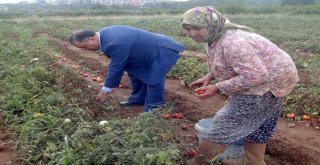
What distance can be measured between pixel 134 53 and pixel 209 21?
79.2 inches

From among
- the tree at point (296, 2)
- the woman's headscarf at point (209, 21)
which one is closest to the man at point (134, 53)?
the woman's headscarf at point (209, 21)

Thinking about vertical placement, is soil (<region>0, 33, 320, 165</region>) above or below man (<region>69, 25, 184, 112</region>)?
below

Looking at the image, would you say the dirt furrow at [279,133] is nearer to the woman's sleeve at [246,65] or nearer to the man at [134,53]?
the man at [134,53]

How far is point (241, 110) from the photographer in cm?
270

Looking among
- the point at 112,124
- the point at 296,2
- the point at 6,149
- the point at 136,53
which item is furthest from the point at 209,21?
the point at 296,2

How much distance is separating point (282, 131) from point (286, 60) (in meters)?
1.87

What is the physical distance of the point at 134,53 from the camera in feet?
14.6

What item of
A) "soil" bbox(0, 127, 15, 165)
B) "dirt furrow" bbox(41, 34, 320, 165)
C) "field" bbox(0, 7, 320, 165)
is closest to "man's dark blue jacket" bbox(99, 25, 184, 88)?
"field" bbox(0, 7, 320, 165)

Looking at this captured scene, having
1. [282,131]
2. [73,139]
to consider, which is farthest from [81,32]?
[282,131]

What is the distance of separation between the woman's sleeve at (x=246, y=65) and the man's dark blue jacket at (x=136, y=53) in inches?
75.4

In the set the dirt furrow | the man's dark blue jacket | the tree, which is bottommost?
the tree

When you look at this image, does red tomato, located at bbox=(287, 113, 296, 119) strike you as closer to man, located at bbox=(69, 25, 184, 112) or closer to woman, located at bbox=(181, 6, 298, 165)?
man, located at bbox=(69, 25, 184, 112)

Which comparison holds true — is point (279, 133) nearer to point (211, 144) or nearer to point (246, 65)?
point (211, 144)

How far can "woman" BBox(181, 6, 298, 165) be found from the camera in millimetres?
2463
